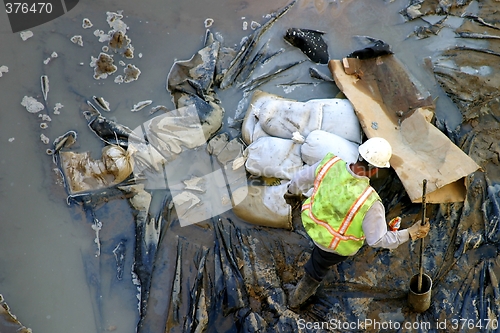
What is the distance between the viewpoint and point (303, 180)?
113 inches

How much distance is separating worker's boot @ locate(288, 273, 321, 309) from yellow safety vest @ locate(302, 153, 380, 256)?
0.46 meters

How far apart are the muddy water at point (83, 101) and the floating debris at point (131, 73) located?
40 mm

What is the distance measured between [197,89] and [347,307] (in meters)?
2.10

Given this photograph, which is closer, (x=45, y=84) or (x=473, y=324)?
(x=473, y=324)

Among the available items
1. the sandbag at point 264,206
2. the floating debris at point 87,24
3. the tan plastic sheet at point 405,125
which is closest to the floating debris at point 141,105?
the floating debris at point 87,24

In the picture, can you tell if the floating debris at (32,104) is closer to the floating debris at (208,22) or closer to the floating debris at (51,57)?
the floating debris at (51,57)

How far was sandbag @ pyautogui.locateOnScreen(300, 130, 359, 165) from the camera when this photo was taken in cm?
337

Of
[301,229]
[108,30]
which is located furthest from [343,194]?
[108,30]

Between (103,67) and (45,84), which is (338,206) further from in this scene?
(45,84)

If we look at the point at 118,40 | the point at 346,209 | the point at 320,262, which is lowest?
the point at 320,262

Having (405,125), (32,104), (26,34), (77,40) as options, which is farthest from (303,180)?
(26,34)

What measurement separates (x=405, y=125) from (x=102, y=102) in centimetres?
247

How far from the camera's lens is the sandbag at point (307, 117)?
3576 millimetres

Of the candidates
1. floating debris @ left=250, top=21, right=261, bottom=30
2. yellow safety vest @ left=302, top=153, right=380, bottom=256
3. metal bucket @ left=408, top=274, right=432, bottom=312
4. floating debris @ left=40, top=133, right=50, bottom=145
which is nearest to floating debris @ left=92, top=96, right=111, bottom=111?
floating debris @ left=40, top=133, right=50, bottom=145
